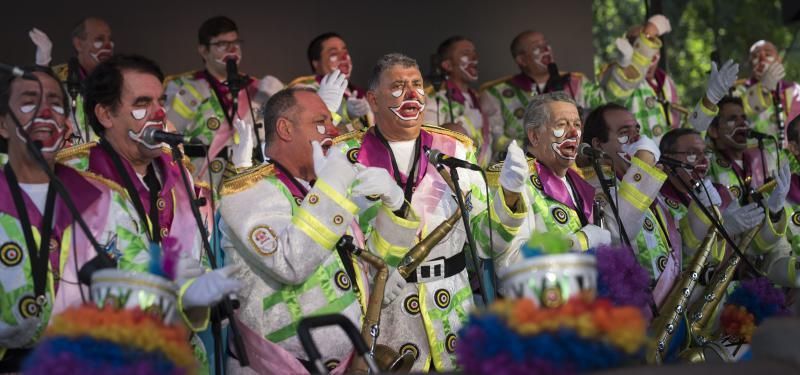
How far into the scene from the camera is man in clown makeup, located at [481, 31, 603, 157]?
9.28 metres

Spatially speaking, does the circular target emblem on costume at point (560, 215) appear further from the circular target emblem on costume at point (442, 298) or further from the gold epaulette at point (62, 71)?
the gold epaulette at point (62, 71)

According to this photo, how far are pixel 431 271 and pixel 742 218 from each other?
2.43m

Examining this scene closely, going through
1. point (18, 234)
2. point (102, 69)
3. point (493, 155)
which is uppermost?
point (102, 69)

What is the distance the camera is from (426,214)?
555cm

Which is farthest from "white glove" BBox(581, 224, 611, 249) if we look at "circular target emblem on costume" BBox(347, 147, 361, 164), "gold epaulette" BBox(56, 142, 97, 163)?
"gold epaulette" BBox(56, 142, 97, 163)

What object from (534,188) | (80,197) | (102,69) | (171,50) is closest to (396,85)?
(534,188)

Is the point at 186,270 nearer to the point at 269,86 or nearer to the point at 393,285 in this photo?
the point at 393,285

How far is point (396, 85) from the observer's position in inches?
235

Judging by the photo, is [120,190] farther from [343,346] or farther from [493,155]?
[493,155]

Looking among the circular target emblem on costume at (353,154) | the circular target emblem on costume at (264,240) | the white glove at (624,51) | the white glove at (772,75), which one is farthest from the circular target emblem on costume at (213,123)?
the white glove at (772,75)

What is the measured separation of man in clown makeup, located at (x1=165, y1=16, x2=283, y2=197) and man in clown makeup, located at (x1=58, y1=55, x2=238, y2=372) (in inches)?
105

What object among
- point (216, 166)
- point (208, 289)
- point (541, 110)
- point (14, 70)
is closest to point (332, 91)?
point (216, 166)

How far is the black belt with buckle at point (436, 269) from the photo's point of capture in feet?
17.9

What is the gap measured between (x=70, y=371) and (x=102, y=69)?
2128 mm
